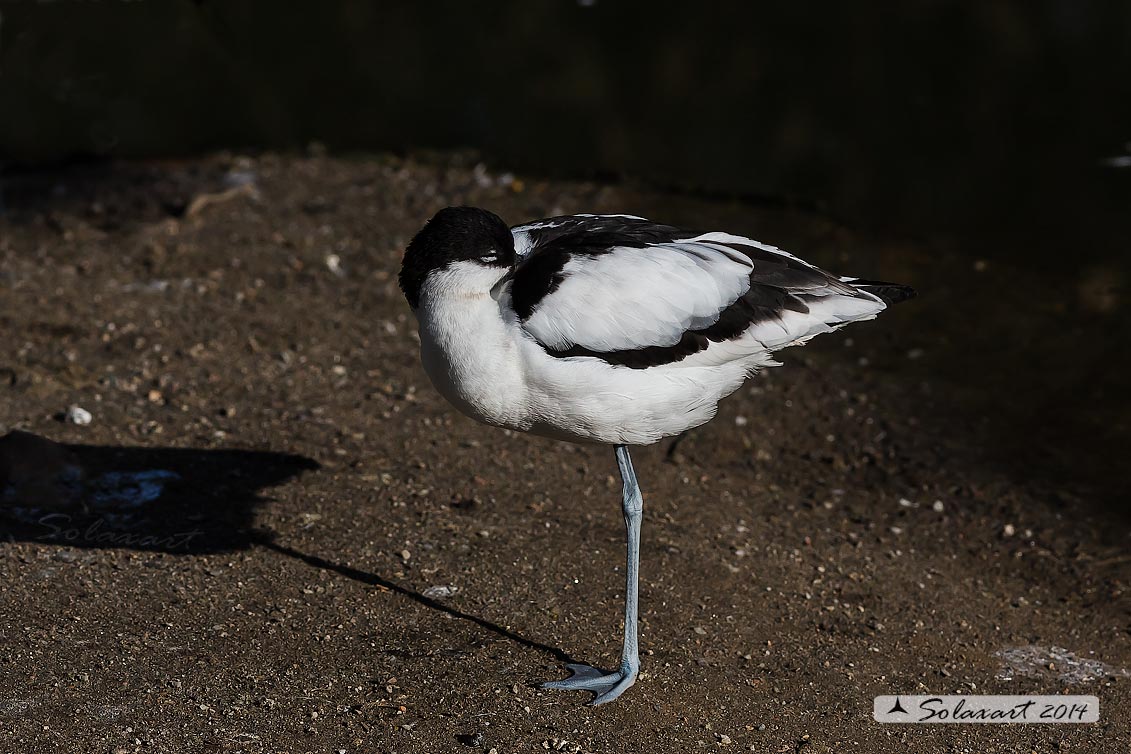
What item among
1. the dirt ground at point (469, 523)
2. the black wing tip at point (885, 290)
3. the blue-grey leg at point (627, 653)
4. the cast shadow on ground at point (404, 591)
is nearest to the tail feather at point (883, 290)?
the black wing tip at point (885, 290)

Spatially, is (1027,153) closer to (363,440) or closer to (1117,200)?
(1117,200)

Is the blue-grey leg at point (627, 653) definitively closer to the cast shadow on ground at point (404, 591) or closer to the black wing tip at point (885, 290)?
the cast shadow on ground at point (404, 591)

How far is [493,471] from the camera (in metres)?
5.30

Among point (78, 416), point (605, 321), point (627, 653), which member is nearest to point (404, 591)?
point (627, 653)

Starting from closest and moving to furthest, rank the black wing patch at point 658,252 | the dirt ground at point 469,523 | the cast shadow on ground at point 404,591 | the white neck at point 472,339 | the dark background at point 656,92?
the white neck at point 472,339, the black wing patch at point 658,252, the dirt ground at point 469,523, the cast shadow on ground at point 404,591, the dark background at point 656,92

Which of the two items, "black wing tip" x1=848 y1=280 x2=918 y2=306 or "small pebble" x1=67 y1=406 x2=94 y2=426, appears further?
"small pebble" x1=67 y1=406 x2=94 y2=426

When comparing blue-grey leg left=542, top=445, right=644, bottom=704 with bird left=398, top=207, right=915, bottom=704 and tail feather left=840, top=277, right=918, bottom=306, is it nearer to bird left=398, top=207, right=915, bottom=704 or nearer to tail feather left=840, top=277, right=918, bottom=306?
bird left=398, top=207, right=915, bottom=704

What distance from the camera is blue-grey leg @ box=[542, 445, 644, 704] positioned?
156 inches

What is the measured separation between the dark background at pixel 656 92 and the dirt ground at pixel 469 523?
4.26 feet

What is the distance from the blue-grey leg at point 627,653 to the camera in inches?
156

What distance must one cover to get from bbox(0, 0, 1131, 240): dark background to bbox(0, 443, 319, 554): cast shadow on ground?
12.5 ft
